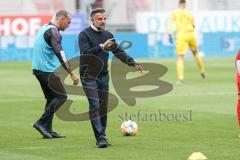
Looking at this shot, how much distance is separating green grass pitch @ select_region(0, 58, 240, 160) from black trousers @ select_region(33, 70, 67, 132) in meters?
0.32

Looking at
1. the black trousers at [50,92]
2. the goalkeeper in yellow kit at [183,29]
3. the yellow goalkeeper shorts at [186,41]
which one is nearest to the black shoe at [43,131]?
the black trousers at [50,92]

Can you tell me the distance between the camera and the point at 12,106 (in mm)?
19844

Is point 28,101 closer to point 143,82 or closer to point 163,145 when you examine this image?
point 143,82

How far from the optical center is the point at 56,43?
14.4 m

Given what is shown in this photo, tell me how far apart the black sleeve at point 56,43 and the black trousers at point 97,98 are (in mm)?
673

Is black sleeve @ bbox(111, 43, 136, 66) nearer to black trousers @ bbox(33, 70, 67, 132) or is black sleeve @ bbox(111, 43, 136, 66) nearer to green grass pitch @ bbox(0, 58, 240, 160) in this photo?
green grass pitch @ bbox(0, 58, 240, 160)

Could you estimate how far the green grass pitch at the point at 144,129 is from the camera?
12.6m

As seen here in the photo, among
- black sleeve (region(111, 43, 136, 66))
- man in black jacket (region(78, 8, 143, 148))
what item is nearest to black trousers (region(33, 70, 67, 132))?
man in black jacket (region(78, 8, 143, 148))

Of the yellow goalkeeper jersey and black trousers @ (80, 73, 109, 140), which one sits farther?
the yellow goalkeeper jersey

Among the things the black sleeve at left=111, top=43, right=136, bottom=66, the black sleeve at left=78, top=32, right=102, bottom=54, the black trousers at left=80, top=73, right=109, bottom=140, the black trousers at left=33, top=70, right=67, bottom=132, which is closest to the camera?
the black sleeve at left=78, top=32, right=102, bottom=54

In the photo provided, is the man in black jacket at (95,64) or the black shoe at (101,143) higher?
the man in black jacket at (95,64)

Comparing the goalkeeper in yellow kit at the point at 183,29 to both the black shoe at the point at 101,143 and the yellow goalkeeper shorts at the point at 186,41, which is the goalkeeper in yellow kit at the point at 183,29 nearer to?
the yellow goalkeeper shorts at the point at 186,41

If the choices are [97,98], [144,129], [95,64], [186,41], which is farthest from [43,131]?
[186,41]

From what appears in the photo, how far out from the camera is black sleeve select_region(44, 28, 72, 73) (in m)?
14.1
